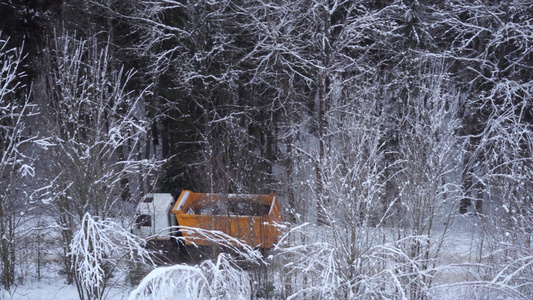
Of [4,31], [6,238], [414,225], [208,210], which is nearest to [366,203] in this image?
[414,225]

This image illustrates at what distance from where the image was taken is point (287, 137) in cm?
1606

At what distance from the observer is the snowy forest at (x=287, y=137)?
334 inches

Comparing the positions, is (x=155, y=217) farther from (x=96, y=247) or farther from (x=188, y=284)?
(x=188, y=284)

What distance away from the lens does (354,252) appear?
7.48 meters

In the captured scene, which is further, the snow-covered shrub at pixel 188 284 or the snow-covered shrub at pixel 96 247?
the snow-covered shrub at pixel 96 247

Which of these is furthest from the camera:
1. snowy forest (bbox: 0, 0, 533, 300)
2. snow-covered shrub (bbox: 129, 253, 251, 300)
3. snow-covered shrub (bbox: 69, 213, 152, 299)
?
snowy forest (bbox: 0, 0, 533, 300)

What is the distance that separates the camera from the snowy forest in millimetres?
8484

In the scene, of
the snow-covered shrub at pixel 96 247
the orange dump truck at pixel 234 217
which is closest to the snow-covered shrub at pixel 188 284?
the snow-covered shrub at pixel 96 247

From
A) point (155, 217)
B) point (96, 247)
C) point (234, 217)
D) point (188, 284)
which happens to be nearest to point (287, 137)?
point (155, 217)

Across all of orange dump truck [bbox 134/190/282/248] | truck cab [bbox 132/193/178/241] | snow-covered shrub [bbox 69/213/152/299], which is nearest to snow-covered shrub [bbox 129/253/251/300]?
snow-covered shrub [bbox 69/213/152/299]

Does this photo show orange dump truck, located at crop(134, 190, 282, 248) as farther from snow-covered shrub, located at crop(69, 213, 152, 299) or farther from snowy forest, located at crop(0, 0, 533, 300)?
snow-covered shrub, located at crop(69, 213, 152, 299)

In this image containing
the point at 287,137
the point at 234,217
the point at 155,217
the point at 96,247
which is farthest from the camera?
the point at 287,137

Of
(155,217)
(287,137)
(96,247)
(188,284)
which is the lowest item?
(155,217)

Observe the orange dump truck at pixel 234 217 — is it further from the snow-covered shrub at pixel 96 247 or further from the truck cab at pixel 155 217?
the snow-covered shrub at pixel 96 247
